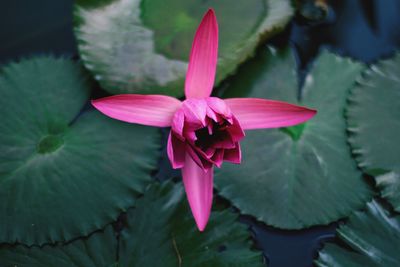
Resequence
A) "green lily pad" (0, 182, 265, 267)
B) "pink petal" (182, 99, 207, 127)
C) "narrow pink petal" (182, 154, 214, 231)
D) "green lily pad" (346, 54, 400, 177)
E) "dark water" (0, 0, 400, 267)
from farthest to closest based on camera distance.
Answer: "dark water" (0, 0, 400, 267), "green lily pad" (346, 54, 400, 177), "green lily pad" (0, 182, 265, 267), "narrow pink petal" (182, 154, 214, 231), "pink petal" (182, 99, 207, 127)

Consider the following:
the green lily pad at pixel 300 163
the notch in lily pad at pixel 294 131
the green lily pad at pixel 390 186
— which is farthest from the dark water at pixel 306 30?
the green lily pad at pixel 390 186

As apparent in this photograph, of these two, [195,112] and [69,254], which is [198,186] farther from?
[69,254]

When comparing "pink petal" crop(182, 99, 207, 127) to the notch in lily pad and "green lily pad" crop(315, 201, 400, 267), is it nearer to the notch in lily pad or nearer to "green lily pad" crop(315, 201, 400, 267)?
the notch in lily pad

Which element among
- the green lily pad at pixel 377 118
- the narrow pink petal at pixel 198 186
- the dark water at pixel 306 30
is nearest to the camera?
the narrow pink petal at pixel 198 186

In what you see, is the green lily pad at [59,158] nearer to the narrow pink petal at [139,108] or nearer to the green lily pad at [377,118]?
the narrow pink petal at [139,108]

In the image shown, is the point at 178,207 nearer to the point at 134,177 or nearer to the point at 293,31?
the point at 134,177

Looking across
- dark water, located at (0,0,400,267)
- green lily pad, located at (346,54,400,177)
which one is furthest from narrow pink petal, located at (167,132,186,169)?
dark water, located at (0,0,400,267)
